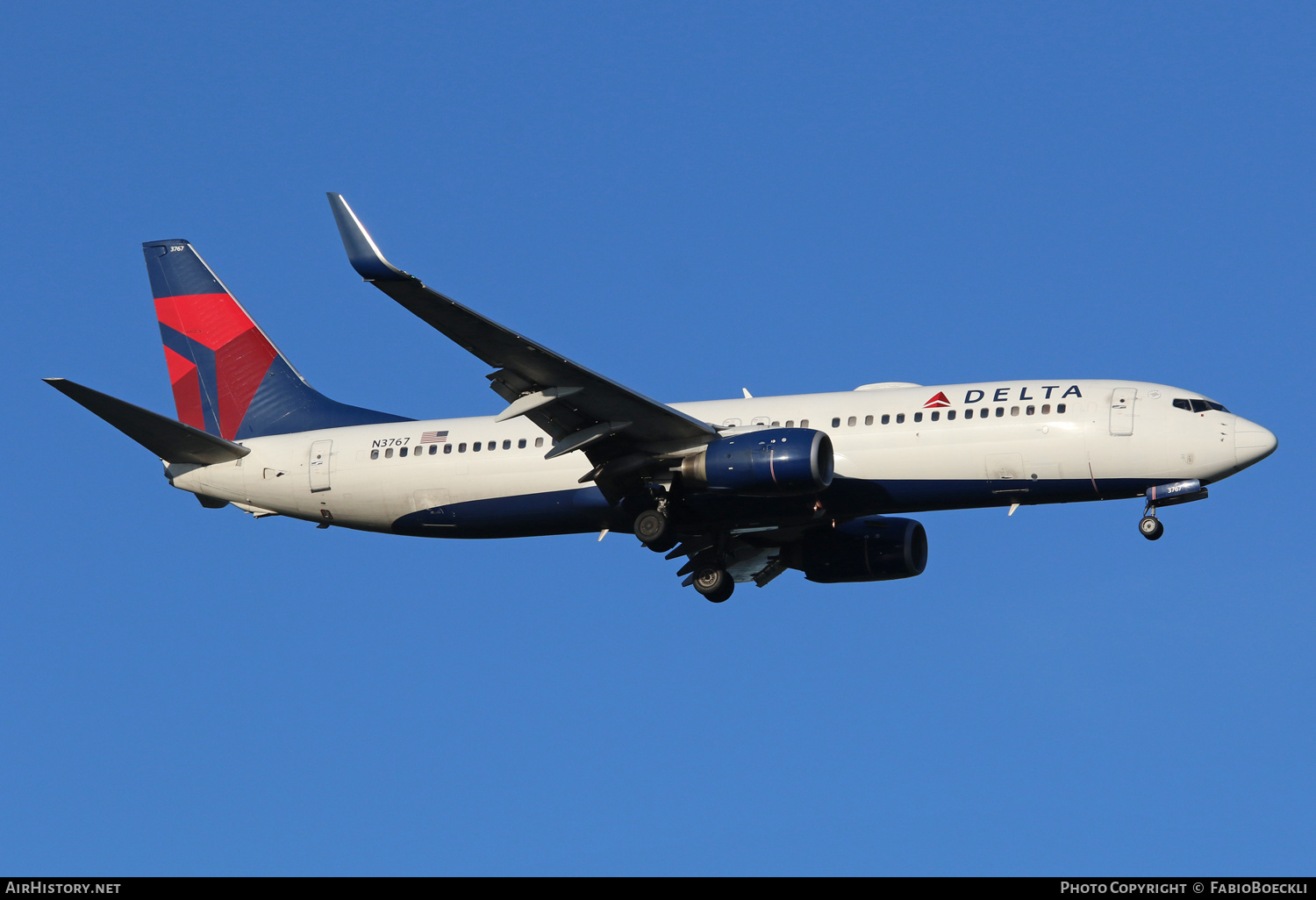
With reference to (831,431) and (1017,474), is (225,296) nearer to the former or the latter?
(831,431)

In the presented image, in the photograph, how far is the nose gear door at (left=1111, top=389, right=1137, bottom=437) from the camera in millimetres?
37094

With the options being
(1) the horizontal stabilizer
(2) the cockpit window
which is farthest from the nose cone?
(1) the horizontal stabilizer

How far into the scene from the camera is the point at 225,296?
4784 cm

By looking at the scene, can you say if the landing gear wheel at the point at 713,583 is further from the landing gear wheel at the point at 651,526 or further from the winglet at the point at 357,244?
the winglet at the point at 357,244

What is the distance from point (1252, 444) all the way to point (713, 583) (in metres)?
14.0

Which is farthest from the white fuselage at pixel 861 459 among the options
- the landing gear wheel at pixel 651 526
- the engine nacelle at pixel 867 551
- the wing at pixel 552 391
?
the engine nacelle at pixel 867 551

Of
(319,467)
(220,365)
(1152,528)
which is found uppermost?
(220,365)

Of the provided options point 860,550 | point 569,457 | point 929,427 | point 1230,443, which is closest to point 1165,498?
point 1230,443

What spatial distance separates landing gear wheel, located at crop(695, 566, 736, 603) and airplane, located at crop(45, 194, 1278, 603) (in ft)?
0.15

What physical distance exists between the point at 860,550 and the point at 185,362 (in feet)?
67.9

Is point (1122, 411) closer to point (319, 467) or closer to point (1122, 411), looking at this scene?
point (1122, 411)

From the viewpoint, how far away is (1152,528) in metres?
37.1

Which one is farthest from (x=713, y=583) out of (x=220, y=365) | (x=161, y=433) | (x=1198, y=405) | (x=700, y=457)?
(x=220, y=365)
